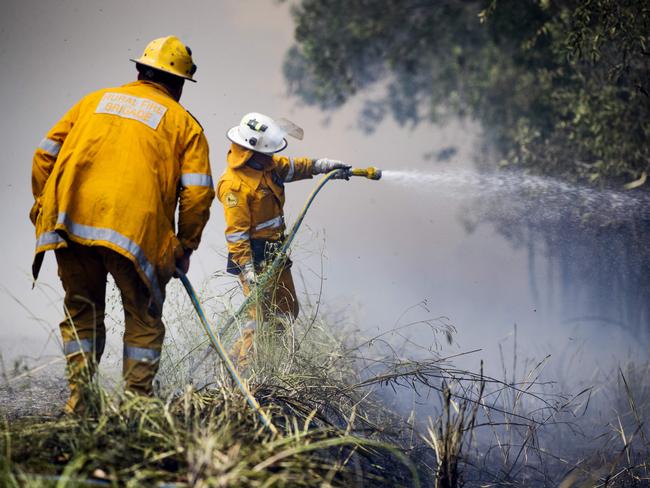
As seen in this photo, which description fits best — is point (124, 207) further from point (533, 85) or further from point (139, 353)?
point (533, 85)

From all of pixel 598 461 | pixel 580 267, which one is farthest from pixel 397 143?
pixel 598 461

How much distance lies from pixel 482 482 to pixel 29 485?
2.71 m

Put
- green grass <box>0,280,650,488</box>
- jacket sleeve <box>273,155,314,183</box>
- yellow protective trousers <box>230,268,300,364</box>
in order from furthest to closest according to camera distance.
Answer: jacket sleeve <box>273,155,314,183</box>
yellow protective trousers <box>230,268,300,364</box>
green grass <box>0,280,650,488</box>

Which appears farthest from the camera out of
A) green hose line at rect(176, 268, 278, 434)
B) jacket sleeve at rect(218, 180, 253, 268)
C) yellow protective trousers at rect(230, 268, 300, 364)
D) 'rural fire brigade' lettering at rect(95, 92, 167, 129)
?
jacket sleeve at rect(218, 180, 253, 268)

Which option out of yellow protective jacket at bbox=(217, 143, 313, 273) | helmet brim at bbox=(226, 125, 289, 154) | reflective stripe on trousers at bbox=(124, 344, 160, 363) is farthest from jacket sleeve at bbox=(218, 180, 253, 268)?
reflective stripe on trousers at bbox=(124, 344, 160, 363)

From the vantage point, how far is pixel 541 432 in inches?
225

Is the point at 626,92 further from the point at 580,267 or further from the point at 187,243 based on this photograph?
the point at 187,243

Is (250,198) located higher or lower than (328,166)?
lower

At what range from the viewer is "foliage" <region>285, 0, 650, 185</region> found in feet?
24.4

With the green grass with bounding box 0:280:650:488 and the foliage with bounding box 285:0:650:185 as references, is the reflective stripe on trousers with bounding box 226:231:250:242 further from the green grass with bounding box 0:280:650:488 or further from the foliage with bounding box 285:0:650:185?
the foliage with bounding box 285:0:650:185

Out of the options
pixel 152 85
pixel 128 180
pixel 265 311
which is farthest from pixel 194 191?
pixel 265 311

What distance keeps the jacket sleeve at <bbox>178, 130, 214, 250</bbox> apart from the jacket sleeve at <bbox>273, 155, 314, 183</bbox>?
6.82 feet

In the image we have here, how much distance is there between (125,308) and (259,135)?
234 centimetres

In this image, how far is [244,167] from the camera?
5551mm
